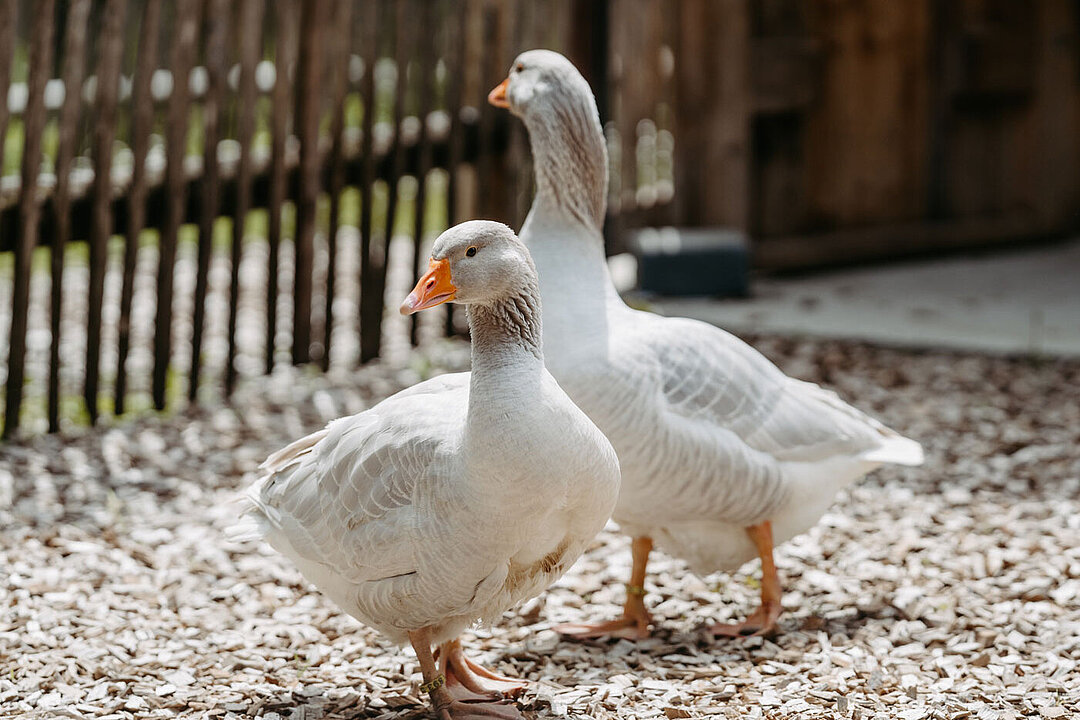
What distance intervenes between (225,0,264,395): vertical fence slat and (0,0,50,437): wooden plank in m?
0.89

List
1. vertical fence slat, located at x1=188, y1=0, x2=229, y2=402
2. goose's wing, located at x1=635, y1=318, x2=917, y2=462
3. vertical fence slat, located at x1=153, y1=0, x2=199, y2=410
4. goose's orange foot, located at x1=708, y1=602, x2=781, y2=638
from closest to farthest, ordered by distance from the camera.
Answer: goose's wing, located at x1=635, y1=318, x2=917, y2=462, goose's orange foot, located at x1=708, y1=602, x2=781, y2=638, vertical fence slat, located at x1=153, y1=0, x2=199, y2=410, vertical fence slat, located at x1=188, y1=0, x2=229, y2=402

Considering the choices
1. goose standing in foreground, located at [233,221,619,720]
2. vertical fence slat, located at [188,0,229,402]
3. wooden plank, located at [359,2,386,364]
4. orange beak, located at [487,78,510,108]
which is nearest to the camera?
goose standing in foreground, located at [233,221,619,720]

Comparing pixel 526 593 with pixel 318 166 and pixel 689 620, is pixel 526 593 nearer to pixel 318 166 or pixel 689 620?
pixel 689 620

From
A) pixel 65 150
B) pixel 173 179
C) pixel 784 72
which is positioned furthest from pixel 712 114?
pixel 65 150

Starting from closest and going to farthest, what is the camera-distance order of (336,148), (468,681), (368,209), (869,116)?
1. (468,681)
2. (336,148)
3. (368,209)
4. (869,116)

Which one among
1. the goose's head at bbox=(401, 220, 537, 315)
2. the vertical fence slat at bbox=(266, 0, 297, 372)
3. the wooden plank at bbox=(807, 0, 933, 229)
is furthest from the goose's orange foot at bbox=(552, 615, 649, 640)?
the wooden plank at bbox=(807, 0, 933, 229)

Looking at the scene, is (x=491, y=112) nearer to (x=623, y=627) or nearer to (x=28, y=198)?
→ (x=28, y=198)

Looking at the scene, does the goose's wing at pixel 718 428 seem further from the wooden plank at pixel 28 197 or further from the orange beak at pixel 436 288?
the wooden plank at pixel 28 197

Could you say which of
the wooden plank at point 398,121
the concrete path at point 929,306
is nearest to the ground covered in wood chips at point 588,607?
the wooden plank at point 398,121

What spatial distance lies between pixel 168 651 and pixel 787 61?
6078 millimetres

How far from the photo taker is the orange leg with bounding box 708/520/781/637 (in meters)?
3.80

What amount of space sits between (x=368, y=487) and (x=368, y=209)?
3.51 m

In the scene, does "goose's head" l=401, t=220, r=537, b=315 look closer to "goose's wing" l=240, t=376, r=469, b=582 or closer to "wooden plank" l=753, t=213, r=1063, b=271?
"goose's wing" l=240, t=376, r=469, b=582

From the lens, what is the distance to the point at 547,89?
3.91m
